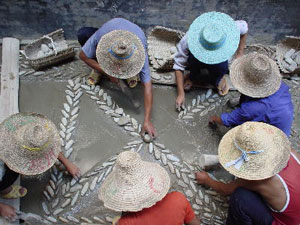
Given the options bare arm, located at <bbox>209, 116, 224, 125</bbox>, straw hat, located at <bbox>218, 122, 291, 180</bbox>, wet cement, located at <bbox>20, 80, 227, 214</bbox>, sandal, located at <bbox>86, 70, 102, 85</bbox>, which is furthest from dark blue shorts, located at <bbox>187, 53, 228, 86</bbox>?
straw hat, located at <bbox>218, 122, 291, 180</bbox>

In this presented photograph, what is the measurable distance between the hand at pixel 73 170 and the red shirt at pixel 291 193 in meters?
1.38

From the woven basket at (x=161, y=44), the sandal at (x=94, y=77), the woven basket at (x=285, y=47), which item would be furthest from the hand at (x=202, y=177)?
the woven basket at (x=285, y=47)

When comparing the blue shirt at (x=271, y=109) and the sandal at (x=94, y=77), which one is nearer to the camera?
the blue shirt at (x=271, y=109)

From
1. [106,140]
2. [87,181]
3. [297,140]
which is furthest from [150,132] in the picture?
[297,140]

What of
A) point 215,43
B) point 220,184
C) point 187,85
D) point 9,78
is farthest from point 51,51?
point 220,184

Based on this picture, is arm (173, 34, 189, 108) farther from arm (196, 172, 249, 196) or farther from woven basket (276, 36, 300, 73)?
woven basket (276, 36, 300, 73)

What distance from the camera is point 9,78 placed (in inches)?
116

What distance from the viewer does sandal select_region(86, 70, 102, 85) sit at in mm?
2932

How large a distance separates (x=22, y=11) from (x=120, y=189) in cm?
208

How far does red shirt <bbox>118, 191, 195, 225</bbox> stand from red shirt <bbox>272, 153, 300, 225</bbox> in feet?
1.91

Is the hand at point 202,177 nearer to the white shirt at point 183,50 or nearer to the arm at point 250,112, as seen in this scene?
the arm at point 250,112

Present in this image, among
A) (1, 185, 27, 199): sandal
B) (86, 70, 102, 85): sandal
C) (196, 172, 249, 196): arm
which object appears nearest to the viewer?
(196, 172, 249, 196): arm

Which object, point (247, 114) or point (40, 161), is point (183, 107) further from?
point (40, 161)

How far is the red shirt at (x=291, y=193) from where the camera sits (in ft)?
6.45
